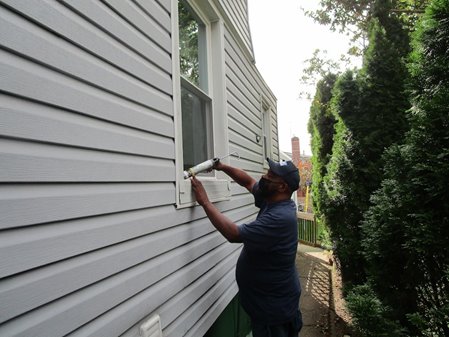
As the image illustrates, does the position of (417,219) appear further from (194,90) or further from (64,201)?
(64,201)

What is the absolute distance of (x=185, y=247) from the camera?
2480 millimetres

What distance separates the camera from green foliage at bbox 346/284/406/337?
3.36 metres

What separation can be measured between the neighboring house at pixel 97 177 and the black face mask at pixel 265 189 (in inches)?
18.6

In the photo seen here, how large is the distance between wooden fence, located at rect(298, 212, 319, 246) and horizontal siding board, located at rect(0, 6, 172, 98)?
11.5 meters

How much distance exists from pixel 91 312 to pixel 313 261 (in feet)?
31.7

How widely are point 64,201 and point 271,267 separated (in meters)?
1.84

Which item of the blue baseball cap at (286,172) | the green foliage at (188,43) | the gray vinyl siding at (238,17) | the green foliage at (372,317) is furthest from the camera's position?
the gray vinyl siding at (238,17)

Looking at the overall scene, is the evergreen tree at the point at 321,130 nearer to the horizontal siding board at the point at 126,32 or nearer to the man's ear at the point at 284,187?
the man's ear at the point at 284,187

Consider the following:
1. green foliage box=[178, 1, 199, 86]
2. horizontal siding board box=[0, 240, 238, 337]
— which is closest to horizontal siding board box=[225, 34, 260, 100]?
green foliage box=[178, 1, 199, 86]

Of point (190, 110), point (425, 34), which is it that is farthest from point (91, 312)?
point (425, 34)

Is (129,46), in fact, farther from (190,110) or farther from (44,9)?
(190,110)

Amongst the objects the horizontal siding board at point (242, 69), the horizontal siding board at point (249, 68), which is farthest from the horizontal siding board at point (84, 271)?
the horizontal siding board at point (249, 68)

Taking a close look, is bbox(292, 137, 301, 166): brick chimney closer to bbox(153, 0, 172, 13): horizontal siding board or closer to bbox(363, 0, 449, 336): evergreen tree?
bbox(363, 0, 449, 336): evergreen tree

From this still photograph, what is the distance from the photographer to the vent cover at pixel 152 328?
5.88 feet
